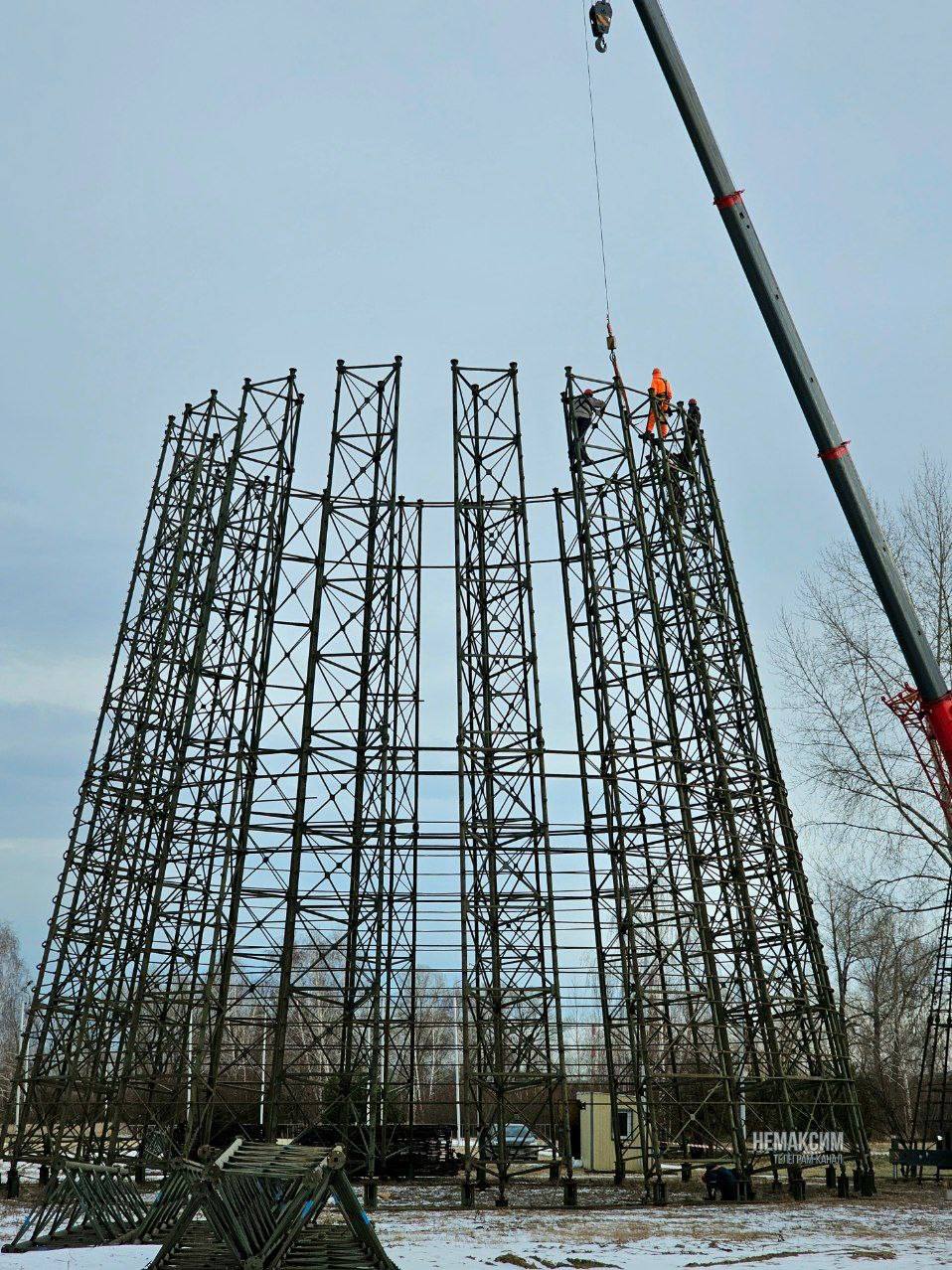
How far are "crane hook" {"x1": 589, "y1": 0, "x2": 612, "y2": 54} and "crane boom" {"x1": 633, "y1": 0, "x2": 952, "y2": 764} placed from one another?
0.68 meters

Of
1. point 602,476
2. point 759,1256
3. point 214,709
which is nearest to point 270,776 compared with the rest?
point 214,709

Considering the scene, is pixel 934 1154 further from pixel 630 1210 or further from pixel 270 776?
pixel 270 776

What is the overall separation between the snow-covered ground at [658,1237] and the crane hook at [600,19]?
700 inches

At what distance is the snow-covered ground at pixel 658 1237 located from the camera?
14.0 metres

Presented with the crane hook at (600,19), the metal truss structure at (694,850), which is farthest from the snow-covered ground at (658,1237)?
the crane hook at (600,19)

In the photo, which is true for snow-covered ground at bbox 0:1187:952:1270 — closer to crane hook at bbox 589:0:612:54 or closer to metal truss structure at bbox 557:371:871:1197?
metal truss structure at bbox 557:371:871:1197

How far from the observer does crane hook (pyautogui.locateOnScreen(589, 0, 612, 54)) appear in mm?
20812

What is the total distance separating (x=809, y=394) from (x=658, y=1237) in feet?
38.2

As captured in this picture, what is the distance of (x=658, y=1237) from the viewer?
16.9m

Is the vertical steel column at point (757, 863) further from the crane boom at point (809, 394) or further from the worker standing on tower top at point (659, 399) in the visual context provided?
the crane boom at point (809, 394)

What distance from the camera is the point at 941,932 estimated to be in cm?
2686

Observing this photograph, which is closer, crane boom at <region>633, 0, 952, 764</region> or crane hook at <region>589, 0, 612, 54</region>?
crane boom at <region>633, 0, 952, 764</region>

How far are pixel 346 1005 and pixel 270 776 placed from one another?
4.85 metres

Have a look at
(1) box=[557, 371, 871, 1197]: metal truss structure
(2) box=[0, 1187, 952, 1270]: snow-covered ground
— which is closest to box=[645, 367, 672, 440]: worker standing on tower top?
(1) box=[557, 371, 871, 1197]: metal truss structure
